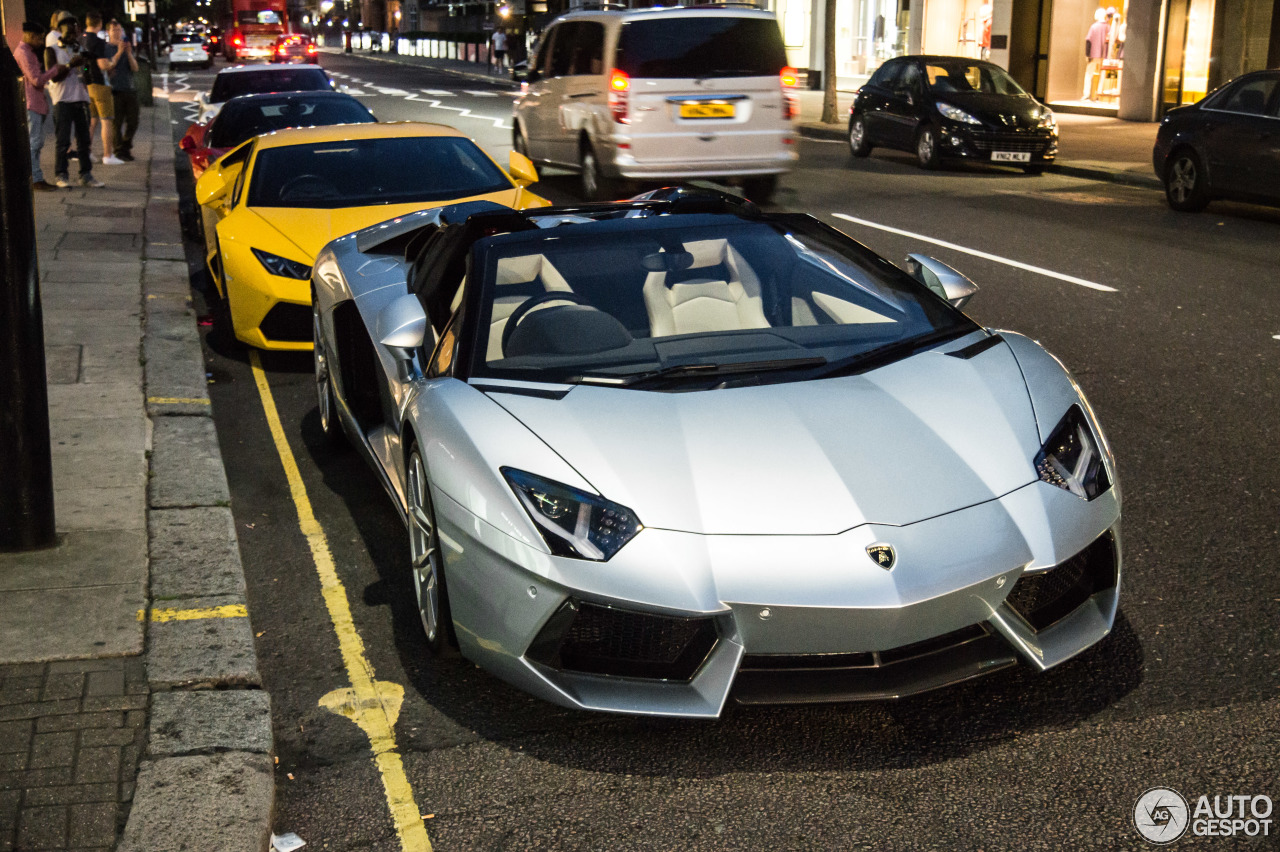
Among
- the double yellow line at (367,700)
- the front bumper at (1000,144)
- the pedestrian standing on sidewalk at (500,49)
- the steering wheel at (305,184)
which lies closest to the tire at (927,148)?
the front bumper at (1000,144)

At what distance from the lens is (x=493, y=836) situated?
3377 millimetres

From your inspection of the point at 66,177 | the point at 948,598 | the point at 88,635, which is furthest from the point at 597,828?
the point at 66,177

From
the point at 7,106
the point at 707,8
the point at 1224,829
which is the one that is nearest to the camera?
the point at 1224,829

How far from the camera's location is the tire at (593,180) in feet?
51.1

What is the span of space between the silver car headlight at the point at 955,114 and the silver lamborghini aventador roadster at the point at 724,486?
14765mm

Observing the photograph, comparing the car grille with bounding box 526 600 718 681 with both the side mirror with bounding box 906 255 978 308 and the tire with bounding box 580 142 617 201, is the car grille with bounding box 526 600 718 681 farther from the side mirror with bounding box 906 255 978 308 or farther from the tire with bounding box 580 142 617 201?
Answer: the tire with bounding box 580 142 617 201

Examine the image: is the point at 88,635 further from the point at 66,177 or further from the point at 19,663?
the point at 66,177

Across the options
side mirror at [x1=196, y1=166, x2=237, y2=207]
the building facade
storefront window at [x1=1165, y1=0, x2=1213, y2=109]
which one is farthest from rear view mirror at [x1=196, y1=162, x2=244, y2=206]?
storefront window at [x1=1165, y1=0, x2=1213, y2=109]

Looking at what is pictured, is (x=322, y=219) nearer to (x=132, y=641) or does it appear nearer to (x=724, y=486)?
(x=132, y=641)

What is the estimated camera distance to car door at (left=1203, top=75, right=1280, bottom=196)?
13562 mm

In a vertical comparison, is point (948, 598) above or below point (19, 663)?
above

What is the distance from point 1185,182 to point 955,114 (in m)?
4.91

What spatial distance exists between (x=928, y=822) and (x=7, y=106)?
3864mm

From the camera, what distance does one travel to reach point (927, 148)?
19.4m
